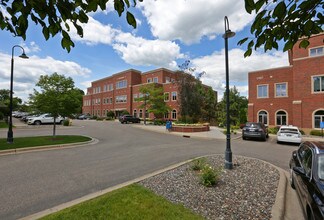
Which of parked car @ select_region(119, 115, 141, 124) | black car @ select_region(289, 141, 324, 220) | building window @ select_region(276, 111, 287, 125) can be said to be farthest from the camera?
parked car @ select_region(119, 115, 141, 124)

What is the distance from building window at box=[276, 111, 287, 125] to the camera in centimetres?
2682

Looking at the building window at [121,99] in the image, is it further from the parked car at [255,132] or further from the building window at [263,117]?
the parked car at [255,132]

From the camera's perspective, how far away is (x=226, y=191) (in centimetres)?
495

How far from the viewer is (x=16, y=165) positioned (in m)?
7.61

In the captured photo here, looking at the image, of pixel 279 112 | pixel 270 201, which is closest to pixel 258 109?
pixel 279 112

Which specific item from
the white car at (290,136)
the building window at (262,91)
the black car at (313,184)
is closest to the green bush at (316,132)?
the building window at (262,91)

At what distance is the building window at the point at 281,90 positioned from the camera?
2698 centimetres

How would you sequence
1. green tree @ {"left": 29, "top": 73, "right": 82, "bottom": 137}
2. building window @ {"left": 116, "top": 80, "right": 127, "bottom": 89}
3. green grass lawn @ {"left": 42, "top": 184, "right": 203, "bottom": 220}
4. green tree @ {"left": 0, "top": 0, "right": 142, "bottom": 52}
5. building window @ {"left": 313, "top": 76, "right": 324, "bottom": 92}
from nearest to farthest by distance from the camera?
green tree @ {"left": 0, "top": 0, "right": 142, "bottom": 52} < green grass lawn @ {"left": 42, "top": 184, "right": 203, "bottom": 220} < green tree @ {"left": 29, "top": 73, "right": 82, "bottom": 137} < building window @ {"left": 313, "top": 76, "right": 324, "bottom": 92} < building window @ {"left": 116, "top": 80, "right": 127, "bottom": 89}

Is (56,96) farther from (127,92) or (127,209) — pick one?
(127,92)

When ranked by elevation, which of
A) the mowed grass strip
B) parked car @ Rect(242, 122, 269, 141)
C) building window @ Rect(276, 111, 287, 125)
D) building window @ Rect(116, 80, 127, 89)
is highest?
building window @ Rect(116, 80, 127, 89)

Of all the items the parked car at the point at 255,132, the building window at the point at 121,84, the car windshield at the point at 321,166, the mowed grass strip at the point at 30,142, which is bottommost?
the mowed grass strip at the point at 30,142

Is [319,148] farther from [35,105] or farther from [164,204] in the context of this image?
[35,105]

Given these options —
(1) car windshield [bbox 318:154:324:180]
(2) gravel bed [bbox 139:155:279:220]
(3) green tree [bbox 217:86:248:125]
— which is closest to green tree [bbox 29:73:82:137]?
(2) gravel bed [bbox 139:155:279:220]

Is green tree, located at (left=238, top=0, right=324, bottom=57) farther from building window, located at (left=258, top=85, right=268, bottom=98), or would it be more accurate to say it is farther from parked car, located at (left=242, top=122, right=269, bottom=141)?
building window, located at (left=258, top=85, right=268, bottom=98)
